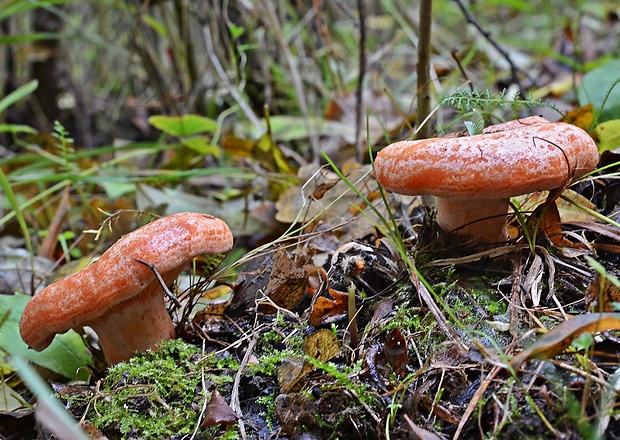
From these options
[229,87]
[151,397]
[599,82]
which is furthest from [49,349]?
[599,82]

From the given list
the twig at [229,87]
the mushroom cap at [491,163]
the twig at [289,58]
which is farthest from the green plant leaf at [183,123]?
the mushroom cap at [491,163]

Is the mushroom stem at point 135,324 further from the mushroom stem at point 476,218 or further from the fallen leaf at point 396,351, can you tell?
the mushroom stem at point 476,218

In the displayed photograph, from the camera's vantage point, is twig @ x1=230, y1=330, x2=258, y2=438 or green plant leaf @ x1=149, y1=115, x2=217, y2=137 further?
green plant leaf @ x1=149, y1=115, x2=217, y2=137

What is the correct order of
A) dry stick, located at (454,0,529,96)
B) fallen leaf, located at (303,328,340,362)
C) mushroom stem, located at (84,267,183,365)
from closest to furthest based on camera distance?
fallen leaf, located at (303,328,340,362) → mushroom stem, located at (84,267,183,365) → dry stick, located at (454,0,529,96)

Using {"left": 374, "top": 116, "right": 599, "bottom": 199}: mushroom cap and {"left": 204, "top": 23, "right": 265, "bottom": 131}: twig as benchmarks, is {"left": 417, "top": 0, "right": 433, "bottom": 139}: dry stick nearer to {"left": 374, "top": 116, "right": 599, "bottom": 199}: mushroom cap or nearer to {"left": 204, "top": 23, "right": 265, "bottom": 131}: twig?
{"left": 374, "top": 116, "right": 599, "bottom": 199}: mushroom cap

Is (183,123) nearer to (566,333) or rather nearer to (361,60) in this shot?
(361,60)

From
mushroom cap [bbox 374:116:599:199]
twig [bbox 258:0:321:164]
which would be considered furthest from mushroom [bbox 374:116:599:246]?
twig [bbox 258:0:321:164]
